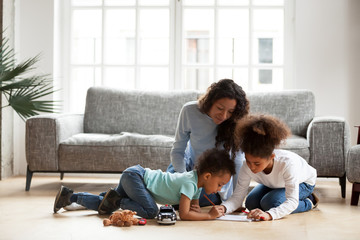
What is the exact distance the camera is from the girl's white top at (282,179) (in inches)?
109

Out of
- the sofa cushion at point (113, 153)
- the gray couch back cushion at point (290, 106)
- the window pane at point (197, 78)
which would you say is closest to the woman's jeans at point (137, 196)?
the sofa cushion at point (113, 153)

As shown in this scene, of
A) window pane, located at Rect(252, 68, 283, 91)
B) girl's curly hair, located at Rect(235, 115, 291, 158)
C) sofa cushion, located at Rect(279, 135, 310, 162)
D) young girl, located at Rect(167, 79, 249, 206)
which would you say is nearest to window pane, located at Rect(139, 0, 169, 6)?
window pane, located at Rect(252, 68, 283, 91)

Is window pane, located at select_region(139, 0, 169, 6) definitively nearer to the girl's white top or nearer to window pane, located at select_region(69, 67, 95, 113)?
window pane, located at select_region(69, 67, 95, 113)

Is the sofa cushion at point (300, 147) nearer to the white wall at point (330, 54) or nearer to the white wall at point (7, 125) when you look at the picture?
the white wall at point (330, 54)

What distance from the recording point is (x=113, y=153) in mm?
3893

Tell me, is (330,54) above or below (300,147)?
above

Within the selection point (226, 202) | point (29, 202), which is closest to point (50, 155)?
point (29, 202)

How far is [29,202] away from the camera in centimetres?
343

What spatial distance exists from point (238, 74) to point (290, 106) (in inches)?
35.7

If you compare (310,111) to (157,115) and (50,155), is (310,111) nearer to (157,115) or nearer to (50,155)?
(157,115)

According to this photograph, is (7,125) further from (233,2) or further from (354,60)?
(354,60)

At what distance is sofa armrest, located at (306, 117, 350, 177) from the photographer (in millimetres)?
3658

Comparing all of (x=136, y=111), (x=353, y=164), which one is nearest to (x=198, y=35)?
(x=136, y=111)

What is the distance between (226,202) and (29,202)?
1354 mm
